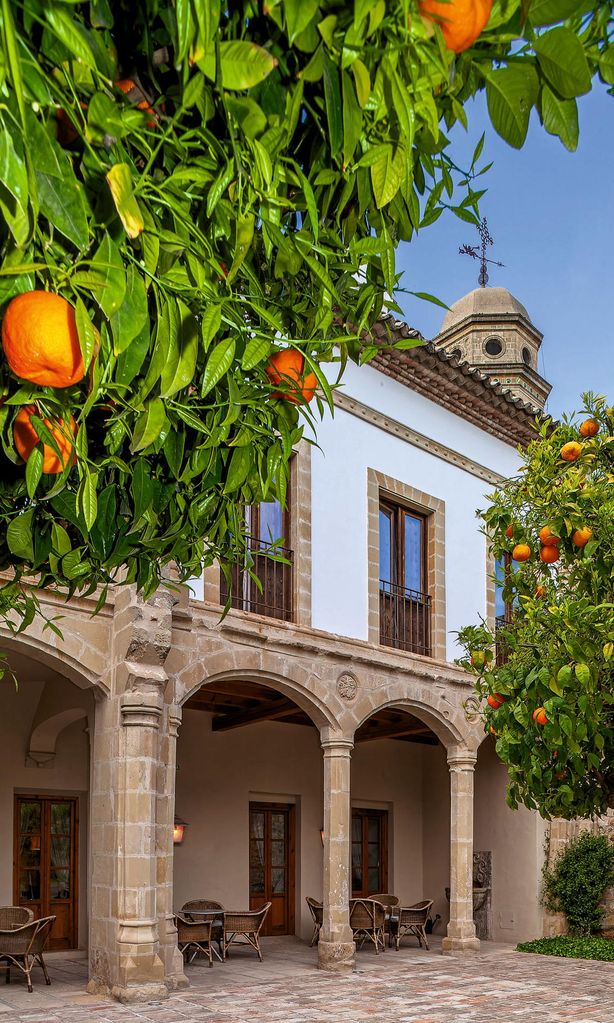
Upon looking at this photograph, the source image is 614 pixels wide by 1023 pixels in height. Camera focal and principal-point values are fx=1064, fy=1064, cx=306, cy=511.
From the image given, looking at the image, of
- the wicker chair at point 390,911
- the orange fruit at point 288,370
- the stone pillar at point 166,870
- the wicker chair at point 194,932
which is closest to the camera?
the orange fruit at point 288,370

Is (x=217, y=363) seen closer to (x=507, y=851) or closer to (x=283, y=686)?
(x=283, y=686)

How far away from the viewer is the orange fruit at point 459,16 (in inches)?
45.8

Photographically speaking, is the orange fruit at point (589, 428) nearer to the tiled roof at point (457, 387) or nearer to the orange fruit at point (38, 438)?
the orange fruit at point (38, 438)

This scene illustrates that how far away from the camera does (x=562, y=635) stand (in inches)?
180

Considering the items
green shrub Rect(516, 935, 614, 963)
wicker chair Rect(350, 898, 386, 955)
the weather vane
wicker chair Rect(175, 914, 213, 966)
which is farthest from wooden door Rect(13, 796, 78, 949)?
the weather vane

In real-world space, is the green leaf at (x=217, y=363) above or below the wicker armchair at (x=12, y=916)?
above

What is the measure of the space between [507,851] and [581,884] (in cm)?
107

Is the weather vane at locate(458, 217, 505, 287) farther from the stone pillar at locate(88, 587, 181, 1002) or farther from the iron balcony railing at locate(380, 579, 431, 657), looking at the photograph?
the stone pillar at locate(88, 587, 181, 1002)

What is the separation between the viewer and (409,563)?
40.3 feet

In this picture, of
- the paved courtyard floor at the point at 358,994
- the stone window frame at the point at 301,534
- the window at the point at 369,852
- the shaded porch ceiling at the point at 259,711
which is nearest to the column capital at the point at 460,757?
the shaded porch ceiling at the point at 259,711

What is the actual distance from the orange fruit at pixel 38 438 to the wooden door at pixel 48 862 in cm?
1018

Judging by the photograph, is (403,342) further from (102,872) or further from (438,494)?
(438,494)

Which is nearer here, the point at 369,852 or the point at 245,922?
the point at 245,922

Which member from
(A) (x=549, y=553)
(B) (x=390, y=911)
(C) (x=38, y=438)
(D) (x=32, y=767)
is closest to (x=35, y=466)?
(C) (x=38, y=438)
